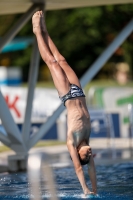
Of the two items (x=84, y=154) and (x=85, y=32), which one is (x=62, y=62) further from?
→ (x=85, y=32)

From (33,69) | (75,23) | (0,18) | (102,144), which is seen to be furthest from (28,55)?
(33,69)

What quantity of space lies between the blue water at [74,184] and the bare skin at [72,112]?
44cm

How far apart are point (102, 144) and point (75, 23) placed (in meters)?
25.4

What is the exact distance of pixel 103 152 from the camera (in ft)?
49.0

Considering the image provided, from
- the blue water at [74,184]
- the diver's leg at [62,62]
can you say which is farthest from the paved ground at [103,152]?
the diver's leg at [62,62]

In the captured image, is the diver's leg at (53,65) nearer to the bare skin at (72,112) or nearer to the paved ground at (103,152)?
the bare skin at (72,112)

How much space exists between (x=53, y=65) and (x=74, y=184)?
7.18 feet

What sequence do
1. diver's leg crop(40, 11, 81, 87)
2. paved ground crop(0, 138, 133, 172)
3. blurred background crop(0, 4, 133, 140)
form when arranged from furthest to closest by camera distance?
blurred background crop(0, 4, 133, 140), paved ground crop(0, 138, 133, 172), diver's leg crop(40, 11, 81, 87)

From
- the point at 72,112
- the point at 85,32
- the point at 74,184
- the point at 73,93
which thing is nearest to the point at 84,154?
the point at 72,112

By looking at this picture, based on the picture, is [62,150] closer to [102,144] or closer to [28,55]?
[102,144]

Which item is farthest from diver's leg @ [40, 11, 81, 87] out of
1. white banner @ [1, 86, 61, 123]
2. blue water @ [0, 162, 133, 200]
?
white banner @ [1, 86, 61, 123]

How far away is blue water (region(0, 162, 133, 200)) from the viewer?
9.05 m

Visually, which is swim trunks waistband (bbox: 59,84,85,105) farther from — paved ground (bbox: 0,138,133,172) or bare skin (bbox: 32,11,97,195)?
paved ground (bbox: 0,138,133,172)

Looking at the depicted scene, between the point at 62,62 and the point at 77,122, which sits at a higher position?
the point at 62,62
